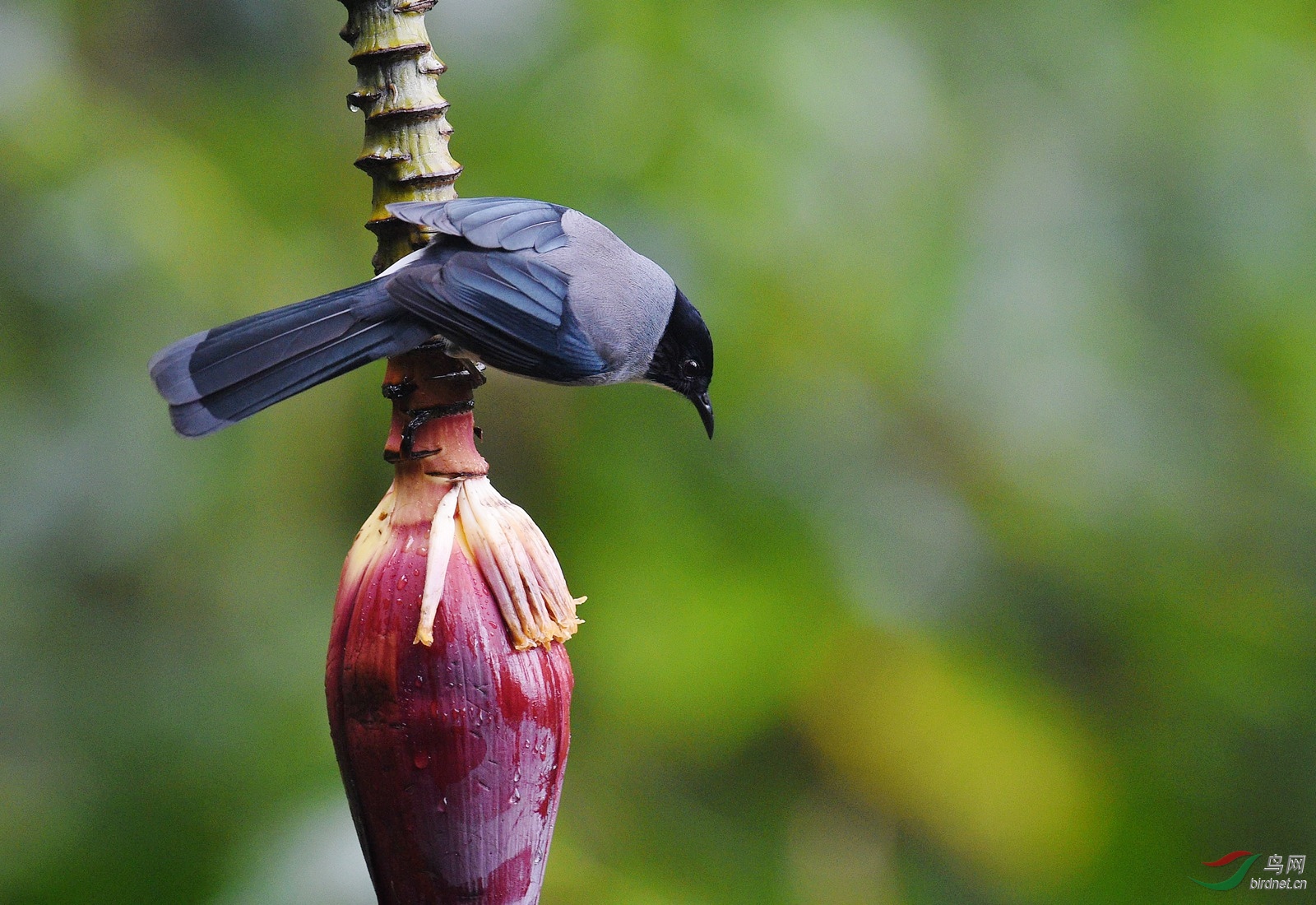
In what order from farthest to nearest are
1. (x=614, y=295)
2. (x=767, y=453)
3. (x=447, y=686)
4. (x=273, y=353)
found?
(x=767, y=453) → (x=614, y=295) → (x=273, y=353) → (x=447, y=686)

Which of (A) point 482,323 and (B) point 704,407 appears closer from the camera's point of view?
(A) point 482,323

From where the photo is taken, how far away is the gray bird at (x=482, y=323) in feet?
4.27

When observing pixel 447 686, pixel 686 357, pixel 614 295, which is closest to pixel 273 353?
pixel 447 686

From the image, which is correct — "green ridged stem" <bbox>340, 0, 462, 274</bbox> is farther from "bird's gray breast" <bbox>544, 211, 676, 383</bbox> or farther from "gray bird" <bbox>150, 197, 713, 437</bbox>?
"bird's gray breast" <bbox>544, 211, 676, 383</bbox>

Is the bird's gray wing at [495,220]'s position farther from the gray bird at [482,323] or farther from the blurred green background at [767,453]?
the blurred green background at [767,453]

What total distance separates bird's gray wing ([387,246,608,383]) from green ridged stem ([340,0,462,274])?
0.64 feet

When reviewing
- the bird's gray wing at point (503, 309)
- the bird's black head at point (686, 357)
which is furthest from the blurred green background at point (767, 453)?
the bird's gray wing at point (503, 309)

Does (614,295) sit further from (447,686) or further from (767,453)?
(767,453)

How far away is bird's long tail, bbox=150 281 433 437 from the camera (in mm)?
1281

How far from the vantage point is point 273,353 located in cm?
135
